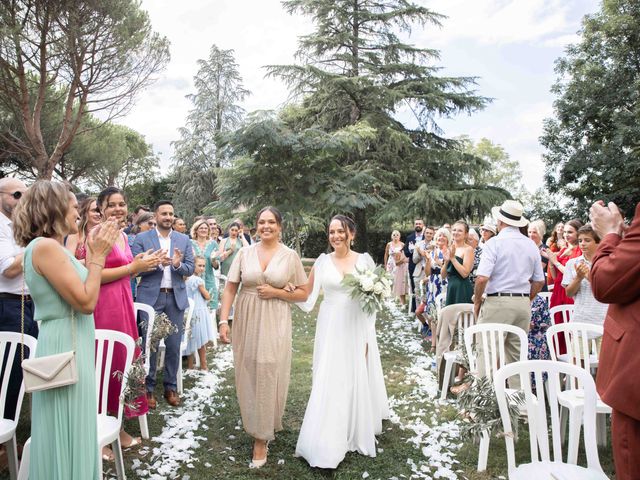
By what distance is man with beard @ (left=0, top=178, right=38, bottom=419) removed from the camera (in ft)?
12.4

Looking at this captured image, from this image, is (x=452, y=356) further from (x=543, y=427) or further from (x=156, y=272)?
(x=156, y=272)

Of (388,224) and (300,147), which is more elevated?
(300,147)

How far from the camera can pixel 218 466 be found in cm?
410

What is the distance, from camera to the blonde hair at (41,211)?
8.34 ft

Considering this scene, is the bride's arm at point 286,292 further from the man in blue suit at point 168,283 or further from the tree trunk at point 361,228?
the tree trunk at point 361,228

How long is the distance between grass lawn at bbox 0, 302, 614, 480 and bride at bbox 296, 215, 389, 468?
0.58ft

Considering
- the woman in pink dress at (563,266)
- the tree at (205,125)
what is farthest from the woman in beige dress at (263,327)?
the tree at (205,125)

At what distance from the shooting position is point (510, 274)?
5.11m

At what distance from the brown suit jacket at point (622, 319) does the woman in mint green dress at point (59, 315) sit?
2655 mm

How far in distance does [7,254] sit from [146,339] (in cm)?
154

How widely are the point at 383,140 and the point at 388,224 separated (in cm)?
400

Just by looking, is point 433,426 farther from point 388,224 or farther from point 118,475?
point 388,224

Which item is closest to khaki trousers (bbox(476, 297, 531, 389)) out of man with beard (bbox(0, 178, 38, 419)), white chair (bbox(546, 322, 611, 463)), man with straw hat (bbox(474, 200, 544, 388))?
man with straw hat (bbox(474, 200, 544, 388))

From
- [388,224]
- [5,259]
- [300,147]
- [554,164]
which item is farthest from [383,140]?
[5,259]
